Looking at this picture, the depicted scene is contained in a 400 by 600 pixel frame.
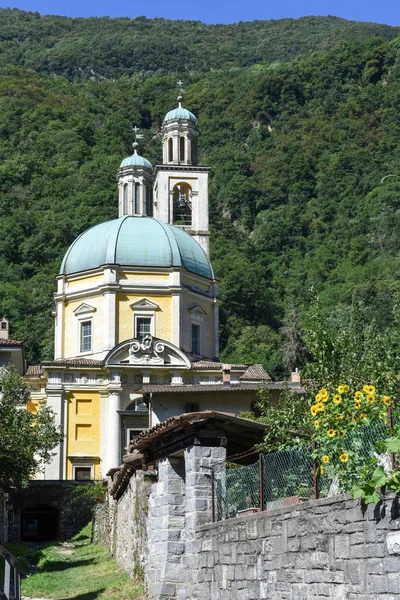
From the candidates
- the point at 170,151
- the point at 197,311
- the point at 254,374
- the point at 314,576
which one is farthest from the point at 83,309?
the point at 314,576

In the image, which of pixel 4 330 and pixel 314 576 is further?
pixel 4 330

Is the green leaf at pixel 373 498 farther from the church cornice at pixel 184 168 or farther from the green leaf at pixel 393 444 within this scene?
the church cornice at pixel 184 168

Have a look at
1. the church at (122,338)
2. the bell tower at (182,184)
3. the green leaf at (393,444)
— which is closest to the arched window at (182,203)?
the bell tower at (182,184)

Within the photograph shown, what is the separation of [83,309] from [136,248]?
4487 millimetres

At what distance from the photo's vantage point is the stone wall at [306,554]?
12.8 m

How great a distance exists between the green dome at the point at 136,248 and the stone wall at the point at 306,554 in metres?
41.8

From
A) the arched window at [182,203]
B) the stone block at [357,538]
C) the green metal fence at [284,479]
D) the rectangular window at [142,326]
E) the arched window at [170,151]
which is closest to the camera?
the stone block at [357,538]

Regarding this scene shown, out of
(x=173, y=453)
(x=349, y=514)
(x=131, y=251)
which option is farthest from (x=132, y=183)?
(x=349, y=514)

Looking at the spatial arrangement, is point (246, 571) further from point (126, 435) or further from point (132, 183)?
point (132, 183)

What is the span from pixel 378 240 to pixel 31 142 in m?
41.4

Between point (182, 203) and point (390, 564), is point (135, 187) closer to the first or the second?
point (182, 203)

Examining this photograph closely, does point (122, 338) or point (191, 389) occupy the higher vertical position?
point (122, 338)

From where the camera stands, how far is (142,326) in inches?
2370

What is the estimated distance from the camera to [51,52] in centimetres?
18688
